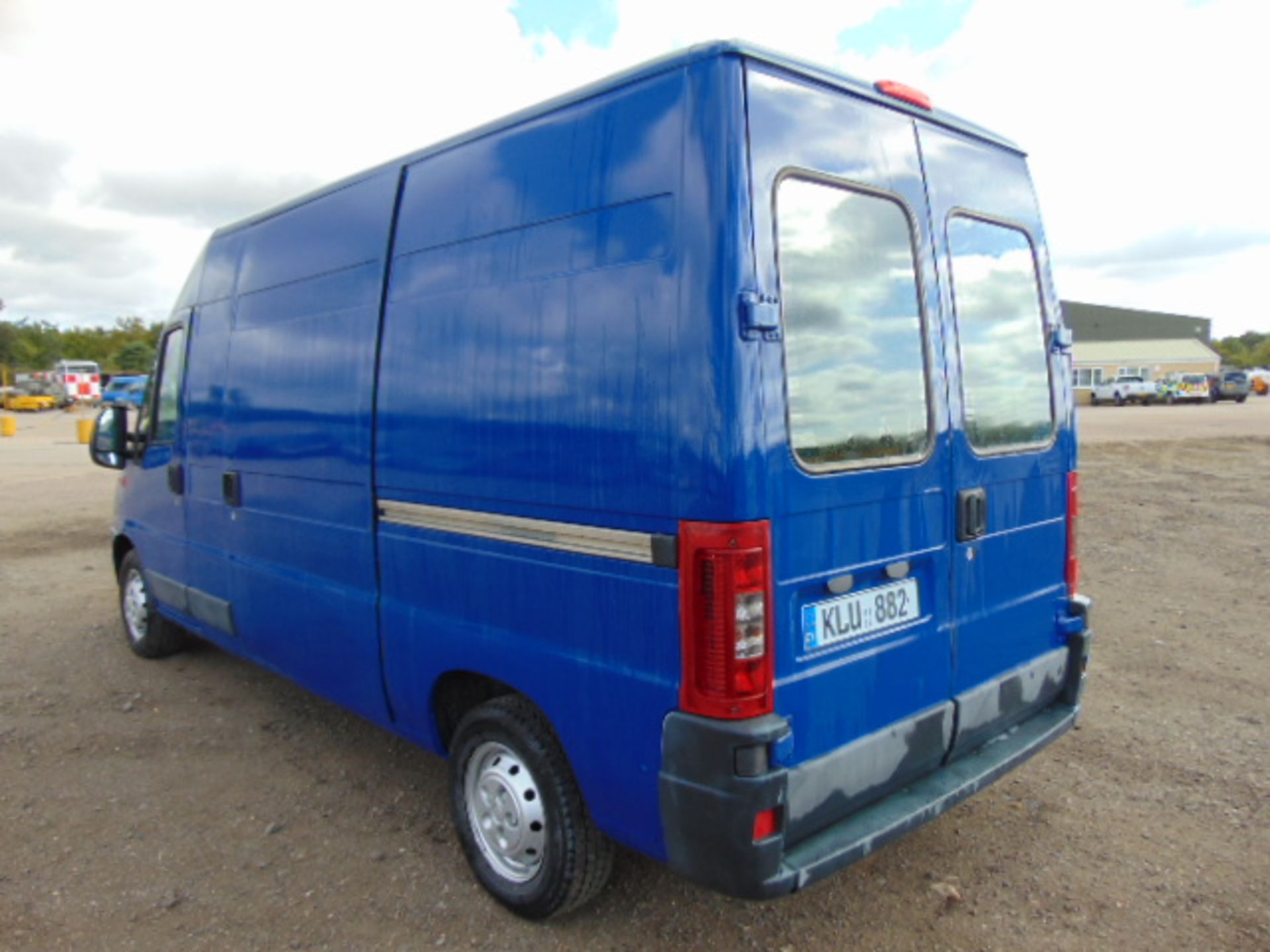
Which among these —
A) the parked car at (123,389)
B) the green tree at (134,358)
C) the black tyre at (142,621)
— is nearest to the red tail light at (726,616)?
the black tyre at (142,621)

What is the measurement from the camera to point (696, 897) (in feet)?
10.1

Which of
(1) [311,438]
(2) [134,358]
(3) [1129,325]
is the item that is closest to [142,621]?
(1) [311,438]

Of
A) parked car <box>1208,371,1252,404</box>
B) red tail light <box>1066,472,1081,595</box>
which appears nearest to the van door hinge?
red tail light <box>1066,472,1081,595</box>

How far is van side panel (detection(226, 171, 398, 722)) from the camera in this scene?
3492mm

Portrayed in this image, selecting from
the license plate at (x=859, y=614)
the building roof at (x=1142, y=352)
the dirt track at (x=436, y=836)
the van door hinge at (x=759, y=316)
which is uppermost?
the building roof at (x=1142, y=352)

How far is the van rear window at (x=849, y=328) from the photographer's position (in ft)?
8.02

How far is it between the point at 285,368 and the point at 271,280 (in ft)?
1.65

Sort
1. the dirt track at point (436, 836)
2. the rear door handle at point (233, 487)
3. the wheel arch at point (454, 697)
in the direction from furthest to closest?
the rear door handle at point (233, 487) < the wheel arch at point (454, 697) < the dirt track at point (436, 836)

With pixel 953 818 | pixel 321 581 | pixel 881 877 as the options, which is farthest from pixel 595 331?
pixel 953 818

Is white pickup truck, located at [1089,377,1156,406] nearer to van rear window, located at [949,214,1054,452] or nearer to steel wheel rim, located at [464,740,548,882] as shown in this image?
van rear window, located at [949,214,1054,452]

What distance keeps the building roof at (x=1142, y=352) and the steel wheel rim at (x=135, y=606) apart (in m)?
65.5

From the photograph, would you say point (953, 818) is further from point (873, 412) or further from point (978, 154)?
point (978, 154)

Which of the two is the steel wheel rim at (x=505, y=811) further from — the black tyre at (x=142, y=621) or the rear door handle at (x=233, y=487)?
the black tyre at (x=142, y=621)

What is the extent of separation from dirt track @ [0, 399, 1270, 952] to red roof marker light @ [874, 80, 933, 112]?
2689 millimetres
